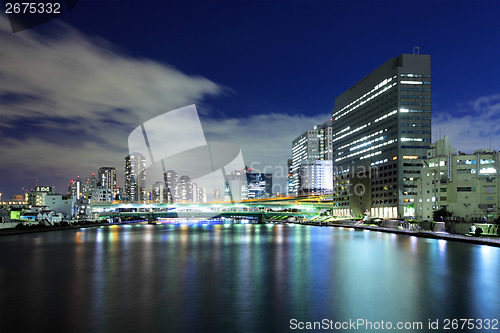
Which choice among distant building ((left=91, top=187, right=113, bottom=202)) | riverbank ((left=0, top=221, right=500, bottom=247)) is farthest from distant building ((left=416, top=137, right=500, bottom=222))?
distant building ((left=91, top=187, right=113, bottom=202))

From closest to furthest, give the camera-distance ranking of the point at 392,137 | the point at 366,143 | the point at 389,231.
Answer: the point at 389,231 → the point at 392,137 → the point at 366,143

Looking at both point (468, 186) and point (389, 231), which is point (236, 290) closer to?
point (389, 231)

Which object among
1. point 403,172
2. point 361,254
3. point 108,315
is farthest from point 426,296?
A: point 403,172

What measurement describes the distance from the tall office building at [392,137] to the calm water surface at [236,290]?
9585 centimetres

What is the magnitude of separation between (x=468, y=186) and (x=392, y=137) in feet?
209

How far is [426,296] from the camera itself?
88.0 ft

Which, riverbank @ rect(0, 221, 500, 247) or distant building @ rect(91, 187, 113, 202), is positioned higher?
distant building @ rect(91, 187, 113, 202)

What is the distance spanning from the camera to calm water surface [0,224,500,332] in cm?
2098

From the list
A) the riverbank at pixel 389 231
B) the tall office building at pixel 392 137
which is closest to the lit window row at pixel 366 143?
the tall office building at pixel 392 137

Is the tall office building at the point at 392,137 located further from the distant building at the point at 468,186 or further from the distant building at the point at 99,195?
the distant building at the point at 99,195

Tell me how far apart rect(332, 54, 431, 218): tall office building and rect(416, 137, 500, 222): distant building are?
121 ft

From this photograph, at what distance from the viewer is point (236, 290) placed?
95.0 ft

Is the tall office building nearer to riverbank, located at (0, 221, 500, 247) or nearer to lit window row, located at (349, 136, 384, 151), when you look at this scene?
lit window row, located at (349, 136, 384, 151)

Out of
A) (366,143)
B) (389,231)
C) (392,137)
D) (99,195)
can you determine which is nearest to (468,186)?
(389,231)
